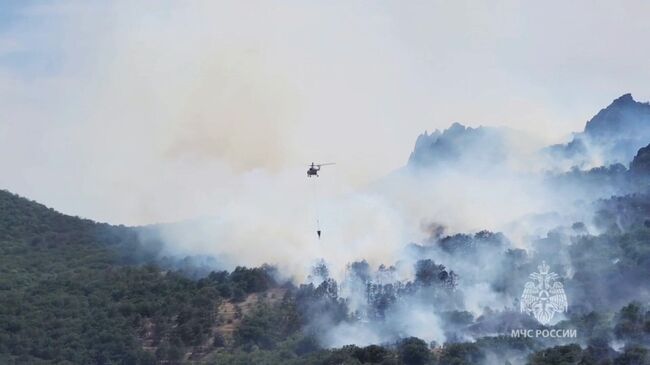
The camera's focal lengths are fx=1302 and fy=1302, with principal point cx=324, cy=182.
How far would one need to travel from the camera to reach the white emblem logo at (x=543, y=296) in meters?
141

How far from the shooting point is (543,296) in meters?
149

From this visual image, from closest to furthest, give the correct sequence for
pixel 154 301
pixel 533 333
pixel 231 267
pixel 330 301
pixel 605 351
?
pixel 605 351 → pixel 533 333 → pixel 330 301 → pixel 154 301 → pixel 231 267

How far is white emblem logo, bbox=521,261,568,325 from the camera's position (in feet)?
463

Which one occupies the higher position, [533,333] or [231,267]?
[231,267]

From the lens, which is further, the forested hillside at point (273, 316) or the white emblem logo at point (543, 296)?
the white emblem logo at point (543, 296)

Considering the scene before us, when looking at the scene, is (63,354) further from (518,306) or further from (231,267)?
(518,306)

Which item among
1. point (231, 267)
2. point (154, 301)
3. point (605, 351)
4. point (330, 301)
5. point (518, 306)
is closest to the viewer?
point (605, 351)

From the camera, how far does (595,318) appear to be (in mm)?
134625

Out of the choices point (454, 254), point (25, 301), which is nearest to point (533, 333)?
point (454, 254)

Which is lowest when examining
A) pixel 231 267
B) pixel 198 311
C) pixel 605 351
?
pixel 605 351

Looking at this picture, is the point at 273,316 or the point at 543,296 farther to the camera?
the point at 273,316

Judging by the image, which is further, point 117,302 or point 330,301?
point 117,302

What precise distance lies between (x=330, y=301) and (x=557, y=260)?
28.5 metres

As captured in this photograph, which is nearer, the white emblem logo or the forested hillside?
the forested hillside
